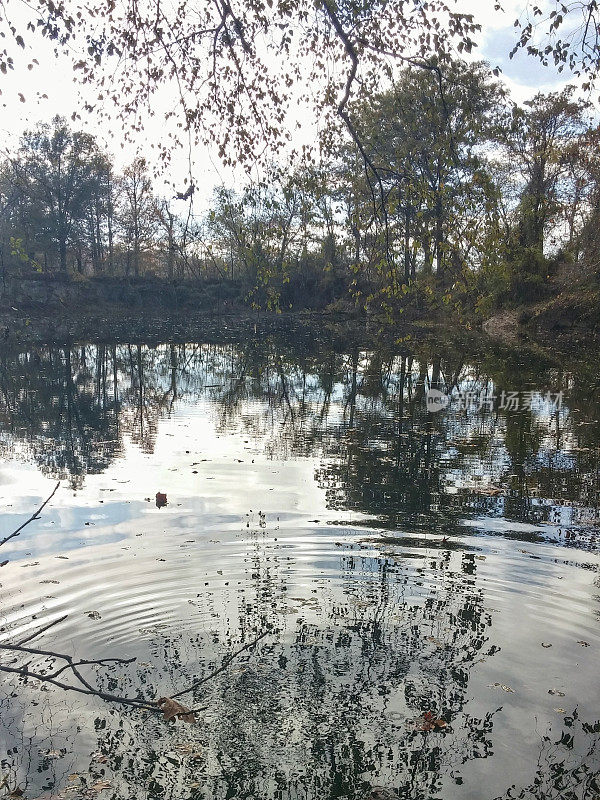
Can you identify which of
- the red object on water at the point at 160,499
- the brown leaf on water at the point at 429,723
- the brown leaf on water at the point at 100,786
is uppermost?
the red object on water at the point at 160,499

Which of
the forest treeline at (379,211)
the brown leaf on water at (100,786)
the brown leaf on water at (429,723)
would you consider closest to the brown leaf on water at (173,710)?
the brown leaf on water at (100,786)

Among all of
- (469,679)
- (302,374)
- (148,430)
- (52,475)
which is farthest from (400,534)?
(302,374)

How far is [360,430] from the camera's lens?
1274 centimetres

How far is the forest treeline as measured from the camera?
22.9 feet

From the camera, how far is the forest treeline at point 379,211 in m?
6.99

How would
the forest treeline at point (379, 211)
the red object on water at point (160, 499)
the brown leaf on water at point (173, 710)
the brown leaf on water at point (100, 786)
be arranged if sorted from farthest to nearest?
1. the red object on water at point (160, 499)
2. the forest treeline at point (379, 211)
3. the brown leaf on water at point (100, 786)
4. the brown leaf on water at point (173, 710)

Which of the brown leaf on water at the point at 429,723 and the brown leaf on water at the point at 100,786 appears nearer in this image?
the brown leaf on water at the point at 100,786

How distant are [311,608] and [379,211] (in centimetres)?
449

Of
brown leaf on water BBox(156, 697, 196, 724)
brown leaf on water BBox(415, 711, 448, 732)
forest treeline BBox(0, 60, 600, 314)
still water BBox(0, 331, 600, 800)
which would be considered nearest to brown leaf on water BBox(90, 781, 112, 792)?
still water BBox(0, 331, 600, 800)

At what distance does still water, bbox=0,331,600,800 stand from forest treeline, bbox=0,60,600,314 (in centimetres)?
263

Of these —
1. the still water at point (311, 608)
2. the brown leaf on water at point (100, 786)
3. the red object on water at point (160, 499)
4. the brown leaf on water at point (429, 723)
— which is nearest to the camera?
the brown leaf on water at point (100, 786)

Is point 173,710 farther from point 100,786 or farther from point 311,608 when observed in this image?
point 311,608

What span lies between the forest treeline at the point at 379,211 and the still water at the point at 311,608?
8.64 feet

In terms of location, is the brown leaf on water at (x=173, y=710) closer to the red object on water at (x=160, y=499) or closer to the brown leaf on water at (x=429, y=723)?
the brown leaf on water at (x=429, y=723)
